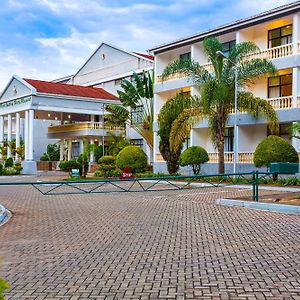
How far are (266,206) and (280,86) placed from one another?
1549 cm

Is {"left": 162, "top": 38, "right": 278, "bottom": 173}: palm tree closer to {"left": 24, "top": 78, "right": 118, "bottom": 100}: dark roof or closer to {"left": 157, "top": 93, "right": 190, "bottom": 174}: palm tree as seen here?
{"left": 157, "top": 93, "right": 190, "bottom": 174}: palm tree

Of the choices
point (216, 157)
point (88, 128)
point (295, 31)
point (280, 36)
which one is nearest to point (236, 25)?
point (280, 36)

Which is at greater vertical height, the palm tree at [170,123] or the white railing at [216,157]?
the palm tree at [170,123]

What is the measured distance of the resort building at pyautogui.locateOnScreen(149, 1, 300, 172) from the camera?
2517 cm

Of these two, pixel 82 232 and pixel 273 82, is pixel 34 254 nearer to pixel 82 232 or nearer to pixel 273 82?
pixel 82 232

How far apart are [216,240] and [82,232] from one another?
114 inches

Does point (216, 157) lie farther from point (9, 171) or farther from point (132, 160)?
point (9, 171)

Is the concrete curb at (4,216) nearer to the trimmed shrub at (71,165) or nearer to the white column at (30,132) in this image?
the trimmed shrub at (71,165)

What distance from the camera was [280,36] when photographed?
90.0 ft

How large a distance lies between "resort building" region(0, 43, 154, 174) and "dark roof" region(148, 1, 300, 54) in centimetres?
732

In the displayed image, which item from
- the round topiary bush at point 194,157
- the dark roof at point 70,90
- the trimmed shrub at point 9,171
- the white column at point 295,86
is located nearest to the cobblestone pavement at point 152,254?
the white column at point 295,86

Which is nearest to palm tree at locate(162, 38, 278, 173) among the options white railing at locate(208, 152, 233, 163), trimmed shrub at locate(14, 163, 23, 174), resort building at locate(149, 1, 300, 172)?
resort building at locate(149, 1, 300, 172)

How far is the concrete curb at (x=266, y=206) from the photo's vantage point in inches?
498

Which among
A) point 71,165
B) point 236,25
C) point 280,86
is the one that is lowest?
point 71,165
